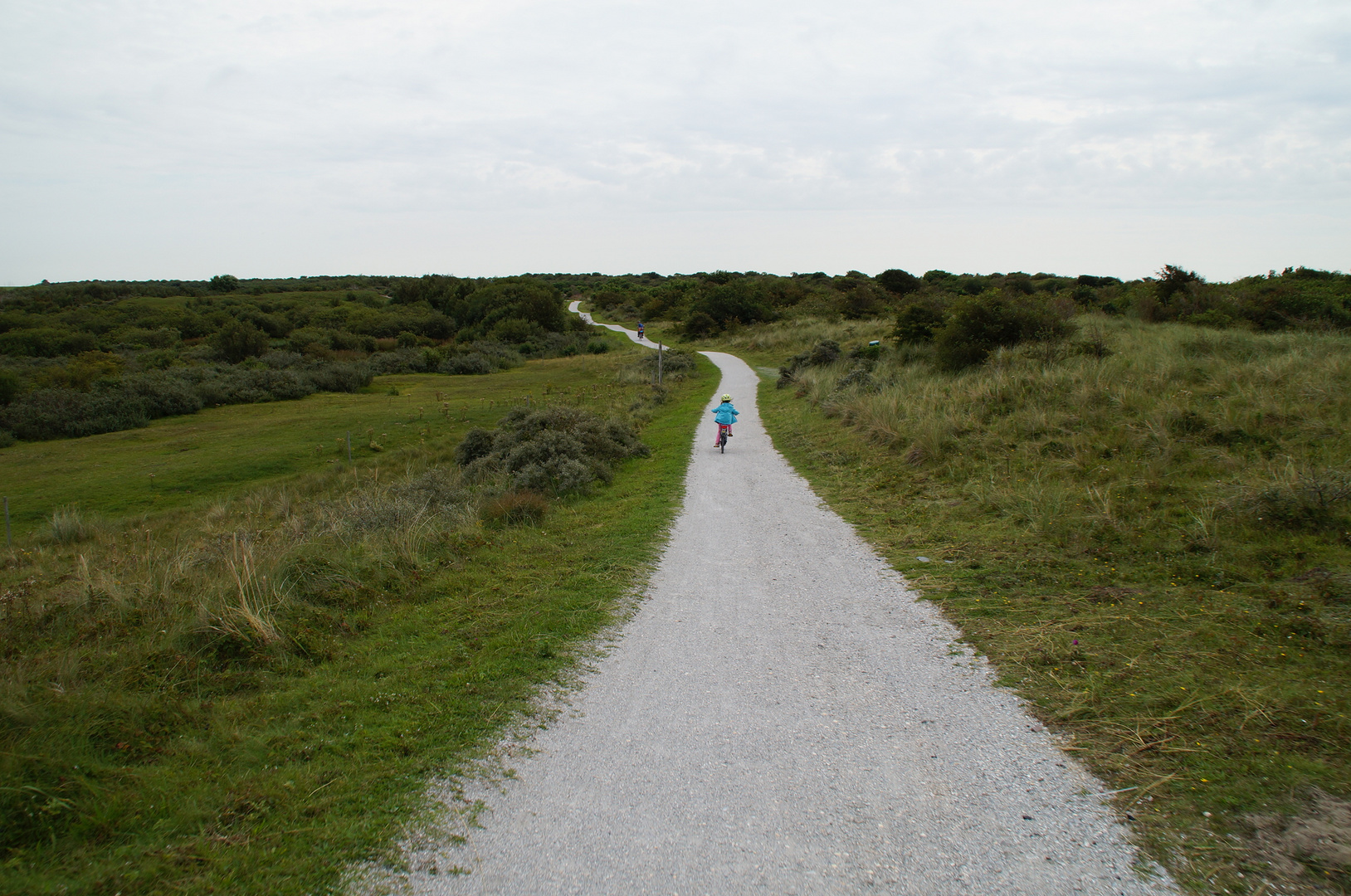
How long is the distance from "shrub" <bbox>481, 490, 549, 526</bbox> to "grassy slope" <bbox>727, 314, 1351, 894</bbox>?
4.45m

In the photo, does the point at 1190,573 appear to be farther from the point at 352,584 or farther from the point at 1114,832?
the point at 352,584

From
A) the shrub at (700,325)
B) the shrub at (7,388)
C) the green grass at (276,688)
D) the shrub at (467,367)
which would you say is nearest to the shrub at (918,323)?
the green grass at (276,688)

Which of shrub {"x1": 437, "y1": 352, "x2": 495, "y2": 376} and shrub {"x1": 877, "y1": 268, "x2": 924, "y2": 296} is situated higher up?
shrub {"x1": 877, "y1": 268, "x2": 924, "y2": 296}

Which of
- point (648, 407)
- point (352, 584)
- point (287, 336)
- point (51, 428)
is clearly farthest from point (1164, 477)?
point (287, 336)

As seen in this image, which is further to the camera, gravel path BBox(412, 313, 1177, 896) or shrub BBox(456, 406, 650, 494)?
shrub BBox(456, 406, 650, 494)

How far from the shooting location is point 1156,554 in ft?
21.7

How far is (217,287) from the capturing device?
114 metres

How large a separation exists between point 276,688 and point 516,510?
5244 mm

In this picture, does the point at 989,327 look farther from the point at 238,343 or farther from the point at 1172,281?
the point at 238,343

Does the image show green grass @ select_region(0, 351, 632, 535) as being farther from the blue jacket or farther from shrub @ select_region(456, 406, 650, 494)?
the blue jacket

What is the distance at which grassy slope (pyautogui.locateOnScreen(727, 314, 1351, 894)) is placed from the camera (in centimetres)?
355

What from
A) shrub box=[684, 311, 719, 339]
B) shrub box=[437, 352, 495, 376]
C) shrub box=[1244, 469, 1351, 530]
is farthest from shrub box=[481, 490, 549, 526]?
shrub box=[684, 311, 719, 339]

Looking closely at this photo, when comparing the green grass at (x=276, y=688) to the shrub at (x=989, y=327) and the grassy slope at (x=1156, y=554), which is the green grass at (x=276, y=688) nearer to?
the grassy slope at (x=1156, y=554)

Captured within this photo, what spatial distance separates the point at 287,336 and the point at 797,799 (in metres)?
71.8
